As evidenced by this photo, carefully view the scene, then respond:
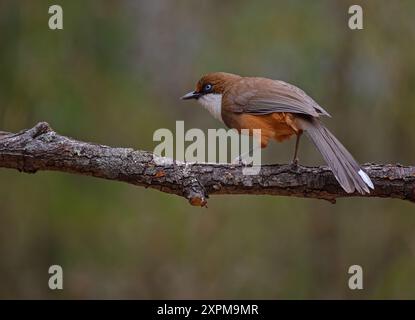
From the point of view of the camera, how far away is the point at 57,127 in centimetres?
630

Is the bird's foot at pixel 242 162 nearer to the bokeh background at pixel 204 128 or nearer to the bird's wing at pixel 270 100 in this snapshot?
the bird's wing at pixel 270 100

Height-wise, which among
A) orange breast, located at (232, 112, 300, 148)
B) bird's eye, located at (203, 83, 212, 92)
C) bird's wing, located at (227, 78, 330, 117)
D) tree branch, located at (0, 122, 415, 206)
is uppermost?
bird's eye, located at (203, 83, 212, 92)

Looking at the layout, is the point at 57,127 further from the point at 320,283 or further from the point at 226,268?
the point at 320,283

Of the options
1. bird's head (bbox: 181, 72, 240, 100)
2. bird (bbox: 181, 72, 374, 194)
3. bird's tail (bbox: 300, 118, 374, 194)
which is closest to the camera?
bird's tail (bbox: 300, 118, 374, 194)

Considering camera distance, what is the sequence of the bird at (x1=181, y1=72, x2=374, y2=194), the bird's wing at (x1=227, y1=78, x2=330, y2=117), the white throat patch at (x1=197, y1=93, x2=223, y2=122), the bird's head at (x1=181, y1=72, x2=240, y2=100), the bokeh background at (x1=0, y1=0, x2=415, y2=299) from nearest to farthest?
the bird at (x1=181, y1=72, x2=374, y2=194) → the bird's wing at (x1=227, y1=78, x2=330, y2=117) → the white throat patch at (x1=197, y1=93, x2=223, y2=122) → the bird's head at (x1=181, y1=72, x2=240, y2=100) → the bokeh background at (x1=0, y1=0, x2=415, y2=299)

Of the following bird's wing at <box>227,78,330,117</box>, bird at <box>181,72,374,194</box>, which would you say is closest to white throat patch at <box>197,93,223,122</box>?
bird at <box>181,72,374,194</box>

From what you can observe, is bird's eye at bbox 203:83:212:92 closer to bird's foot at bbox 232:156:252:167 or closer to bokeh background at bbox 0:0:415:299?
bird's foot at bbox 232:156:252:167

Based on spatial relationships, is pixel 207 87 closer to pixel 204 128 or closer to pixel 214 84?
pixel 214 84

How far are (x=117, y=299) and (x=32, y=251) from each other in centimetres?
98

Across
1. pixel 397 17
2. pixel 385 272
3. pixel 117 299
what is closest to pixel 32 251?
pixel 117 299

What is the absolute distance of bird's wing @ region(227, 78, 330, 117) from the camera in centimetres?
475

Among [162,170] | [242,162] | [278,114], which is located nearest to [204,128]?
[278,114]

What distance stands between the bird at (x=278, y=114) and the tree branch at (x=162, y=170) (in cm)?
13

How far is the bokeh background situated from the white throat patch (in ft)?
4.44
